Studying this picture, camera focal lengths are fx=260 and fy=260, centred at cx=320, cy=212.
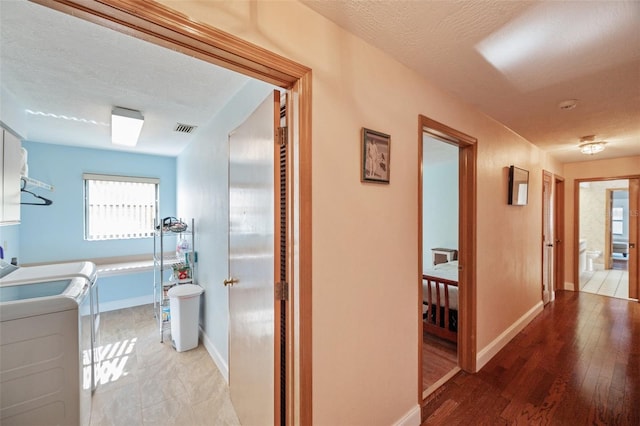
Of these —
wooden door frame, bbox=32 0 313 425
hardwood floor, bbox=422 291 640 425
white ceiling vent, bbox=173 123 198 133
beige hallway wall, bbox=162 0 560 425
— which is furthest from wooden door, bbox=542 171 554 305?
white ceiling vent, bbox=173 123 198 133

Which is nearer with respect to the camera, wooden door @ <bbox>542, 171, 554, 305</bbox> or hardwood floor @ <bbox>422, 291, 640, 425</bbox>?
hardwood floor @ <bbox>422, 291, 640, 425</bbox>

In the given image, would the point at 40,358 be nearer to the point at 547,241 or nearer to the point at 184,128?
the point at 184,128

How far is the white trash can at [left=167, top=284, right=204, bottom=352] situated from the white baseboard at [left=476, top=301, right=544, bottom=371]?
2.79 m

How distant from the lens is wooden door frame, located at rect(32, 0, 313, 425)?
32.1 inches

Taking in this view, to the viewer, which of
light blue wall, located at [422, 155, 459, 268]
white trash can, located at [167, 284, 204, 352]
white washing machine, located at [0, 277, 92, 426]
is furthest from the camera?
Answer: light blue wall, located at [422, 155, 459, 268]

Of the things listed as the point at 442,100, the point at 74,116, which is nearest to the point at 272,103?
the point at 442,100

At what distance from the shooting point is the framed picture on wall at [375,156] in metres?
1.43

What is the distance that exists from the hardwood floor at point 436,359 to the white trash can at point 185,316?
2284mm

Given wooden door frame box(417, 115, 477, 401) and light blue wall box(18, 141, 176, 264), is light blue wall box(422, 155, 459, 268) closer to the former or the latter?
wooden door frame box(417, 115, 477, 401)

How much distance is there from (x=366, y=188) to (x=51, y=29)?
6.12 feet

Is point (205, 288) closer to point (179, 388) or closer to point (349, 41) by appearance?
point (179, 388)

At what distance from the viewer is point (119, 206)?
418 centimetres

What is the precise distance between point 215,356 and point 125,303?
2.56 meters

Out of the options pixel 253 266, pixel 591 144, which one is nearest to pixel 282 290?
pixel 253 266
